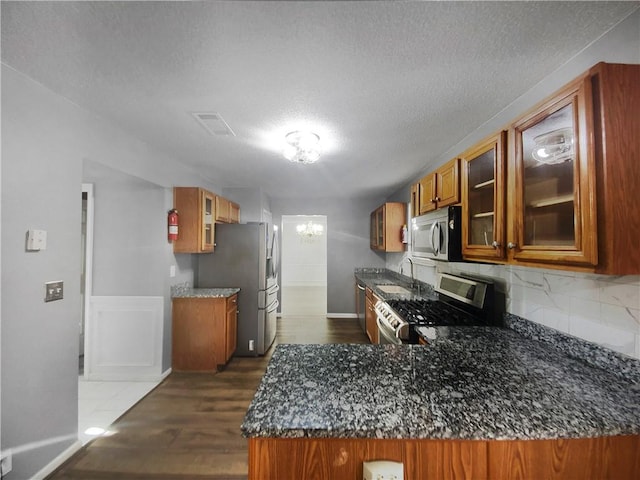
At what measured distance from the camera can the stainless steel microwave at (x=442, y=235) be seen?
67.0 inches

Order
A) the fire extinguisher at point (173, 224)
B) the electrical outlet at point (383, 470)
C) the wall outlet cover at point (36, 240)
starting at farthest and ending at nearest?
the fire extinguisher at point (173, 224)
the wall outlet cover at point (36, 240)
the electrical outlet at point (383, 470)

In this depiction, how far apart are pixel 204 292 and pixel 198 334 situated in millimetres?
481

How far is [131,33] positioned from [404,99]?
1490 millimetres

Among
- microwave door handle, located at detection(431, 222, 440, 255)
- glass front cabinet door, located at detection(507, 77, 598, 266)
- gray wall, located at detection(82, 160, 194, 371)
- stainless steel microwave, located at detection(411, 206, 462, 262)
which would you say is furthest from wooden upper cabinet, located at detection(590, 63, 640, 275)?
gray wall, located at detection(82, 160, 194, 371)

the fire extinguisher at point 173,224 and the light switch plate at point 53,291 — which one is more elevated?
the fire extinguisher at point 173,224

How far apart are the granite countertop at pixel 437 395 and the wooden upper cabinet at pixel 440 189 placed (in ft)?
3.37

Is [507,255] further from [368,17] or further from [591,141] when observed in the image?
[368,17]

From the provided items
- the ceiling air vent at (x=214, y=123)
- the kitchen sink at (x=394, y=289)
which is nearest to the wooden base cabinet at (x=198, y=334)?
the ceiling air vent at (x=214, y=123)

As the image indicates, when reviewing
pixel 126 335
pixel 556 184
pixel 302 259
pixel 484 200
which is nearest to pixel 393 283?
pixel 484 200

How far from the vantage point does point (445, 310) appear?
2205mm

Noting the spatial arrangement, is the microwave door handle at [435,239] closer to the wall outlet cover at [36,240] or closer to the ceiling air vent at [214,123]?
the ceiling air vent at [214,123]

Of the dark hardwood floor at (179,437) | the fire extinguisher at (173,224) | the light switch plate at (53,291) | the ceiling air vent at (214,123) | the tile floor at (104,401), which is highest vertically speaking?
the ceiling air vent at (214,123)

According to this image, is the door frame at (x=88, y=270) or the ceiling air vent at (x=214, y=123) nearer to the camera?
the ceiling air vent at (x=214, y=123)

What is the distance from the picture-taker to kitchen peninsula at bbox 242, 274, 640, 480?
0.74 m
